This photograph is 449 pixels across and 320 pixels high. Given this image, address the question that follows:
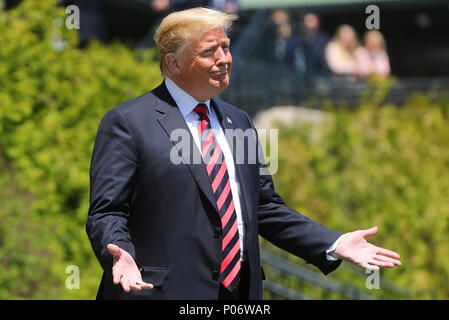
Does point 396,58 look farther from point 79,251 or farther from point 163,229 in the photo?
point 163,229

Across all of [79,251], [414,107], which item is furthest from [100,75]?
[414,107]

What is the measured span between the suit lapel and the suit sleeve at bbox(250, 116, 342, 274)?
427 mm

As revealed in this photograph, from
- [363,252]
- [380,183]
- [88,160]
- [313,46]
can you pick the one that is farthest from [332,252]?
[313,46]

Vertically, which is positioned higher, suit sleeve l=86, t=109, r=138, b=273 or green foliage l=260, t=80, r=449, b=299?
suit sleeve l=86, t=109, r=138, b=273

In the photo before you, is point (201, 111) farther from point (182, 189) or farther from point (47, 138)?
point (47, 138)

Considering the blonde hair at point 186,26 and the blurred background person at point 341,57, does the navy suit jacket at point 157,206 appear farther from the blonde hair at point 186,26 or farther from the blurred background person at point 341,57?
the blurred background person at point 341,57

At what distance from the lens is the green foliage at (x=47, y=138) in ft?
17.3

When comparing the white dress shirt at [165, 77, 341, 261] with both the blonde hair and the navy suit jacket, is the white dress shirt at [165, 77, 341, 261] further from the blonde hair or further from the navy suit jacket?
the blonde hair

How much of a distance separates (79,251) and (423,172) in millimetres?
4609

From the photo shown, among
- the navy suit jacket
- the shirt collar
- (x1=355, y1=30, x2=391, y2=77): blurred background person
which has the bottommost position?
the navy suit jacket

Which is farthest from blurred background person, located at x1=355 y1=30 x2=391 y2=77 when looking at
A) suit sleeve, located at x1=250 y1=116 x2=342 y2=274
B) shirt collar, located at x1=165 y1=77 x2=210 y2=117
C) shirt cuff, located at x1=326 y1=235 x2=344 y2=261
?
shirt collar, located at x1=165 y1=77 x2=210 y2=117

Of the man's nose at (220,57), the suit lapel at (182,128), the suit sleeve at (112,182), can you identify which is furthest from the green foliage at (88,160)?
the man's nose at (220,57)

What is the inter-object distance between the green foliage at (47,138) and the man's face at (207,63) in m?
2.86

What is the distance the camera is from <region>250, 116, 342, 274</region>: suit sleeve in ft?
9.93
